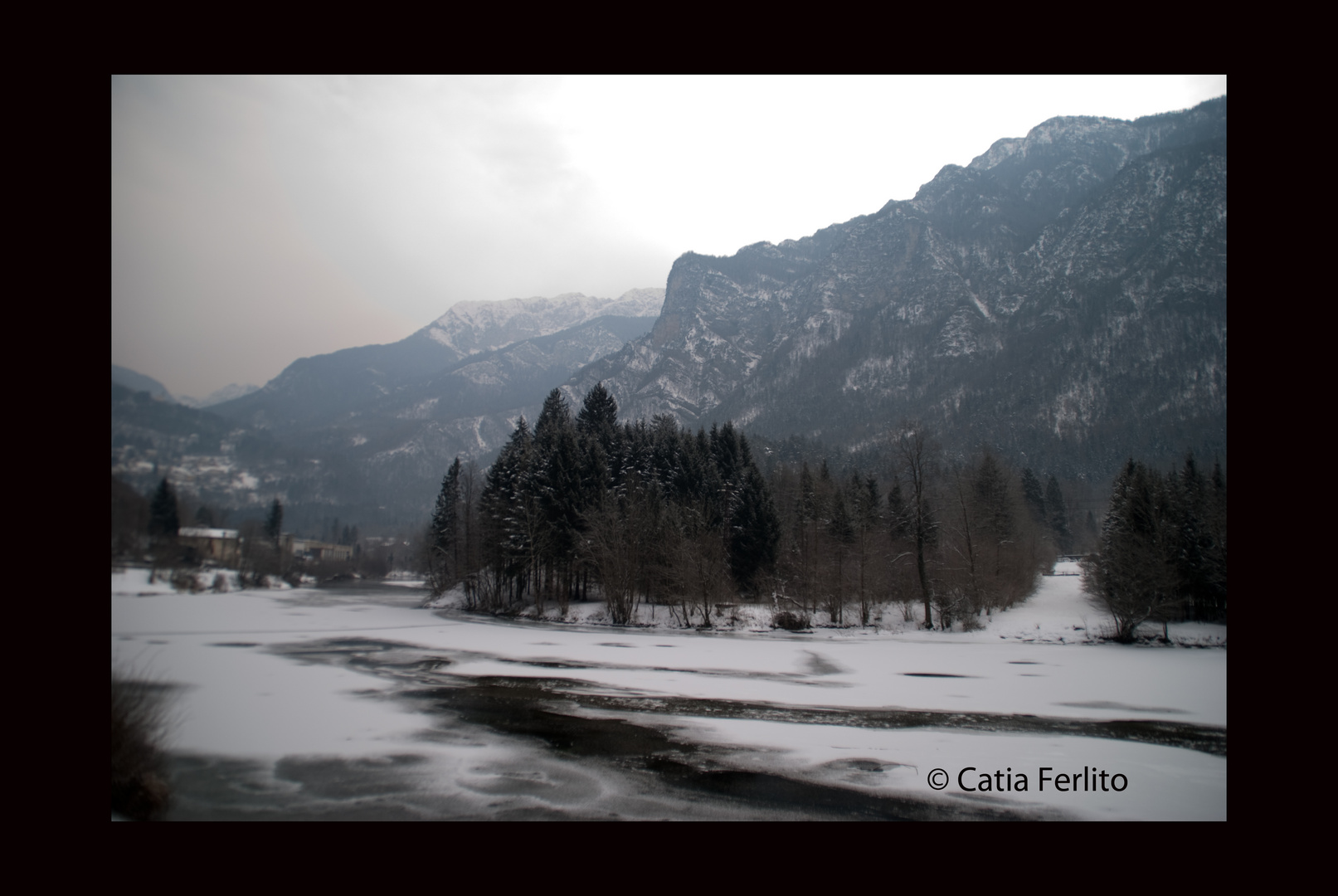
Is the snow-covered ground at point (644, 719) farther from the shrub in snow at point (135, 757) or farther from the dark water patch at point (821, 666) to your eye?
the shrub in snow at point (135, 757)

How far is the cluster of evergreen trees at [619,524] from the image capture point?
3575 cm

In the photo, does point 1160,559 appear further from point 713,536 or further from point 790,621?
point 713,536

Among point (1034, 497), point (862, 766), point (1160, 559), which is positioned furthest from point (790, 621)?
point (1034, 497)

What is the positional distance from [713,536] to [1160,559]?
23.0 meters

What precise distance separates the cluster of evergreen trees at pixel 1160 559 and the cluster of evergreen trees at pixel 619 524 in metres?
20.0

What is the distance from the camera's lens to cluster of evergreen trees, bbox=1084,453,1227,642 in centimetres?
2470

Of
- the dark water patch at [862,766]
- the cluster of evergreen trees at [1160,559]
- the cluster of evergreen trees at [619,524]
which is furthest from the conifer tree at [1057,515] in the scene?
the dark water patch at [862,766]

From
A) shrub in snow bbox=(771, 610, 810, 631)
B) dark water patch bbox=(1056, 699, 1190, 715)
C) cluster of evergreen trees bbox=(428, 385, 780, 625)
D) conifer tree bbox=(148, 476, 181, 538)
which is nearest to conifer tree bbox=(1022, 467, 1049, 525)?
cluster of evergreen trees bbox=(428, 385, 780, 625)

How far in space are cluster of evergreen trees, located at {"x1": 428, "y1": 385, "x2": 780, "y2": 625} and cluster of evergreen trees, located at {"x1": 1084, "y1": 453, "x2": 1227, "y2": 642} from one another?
65.6ft

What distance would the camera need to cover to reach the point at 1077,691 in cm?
1497

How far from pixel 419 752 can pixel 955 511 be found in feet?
127

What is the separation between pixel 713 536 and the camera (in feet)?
121

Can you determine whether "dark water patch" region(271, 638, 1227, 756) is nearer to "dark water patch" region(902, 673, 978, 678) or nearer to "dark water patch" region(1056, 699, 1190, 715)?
"dark water patch" region(902, 673, 978, 678)
